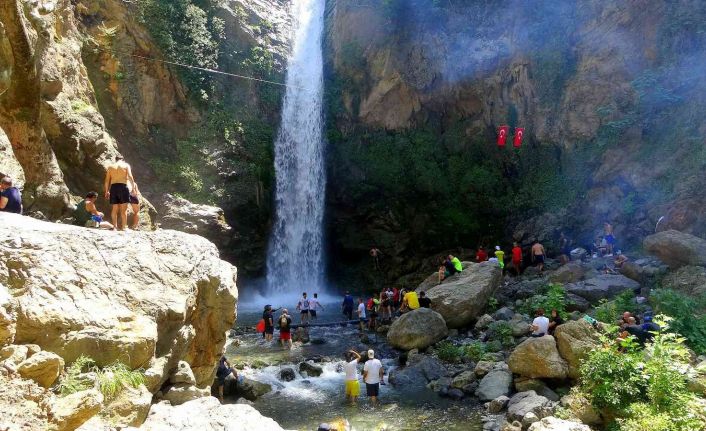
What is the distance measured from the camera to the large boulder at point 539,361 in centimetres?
1118

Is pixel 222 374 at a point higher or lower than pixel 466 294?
lower

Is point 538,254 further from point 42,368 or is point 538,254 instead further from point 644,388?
point 42,368

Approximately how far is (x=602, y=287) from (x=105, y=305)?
1486cm

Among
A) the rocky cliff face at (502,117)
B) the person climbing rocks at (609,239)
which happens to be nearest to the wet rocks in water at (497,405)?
the person climbing rocks at (609,239)

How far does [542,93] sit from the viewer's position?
24.7 m

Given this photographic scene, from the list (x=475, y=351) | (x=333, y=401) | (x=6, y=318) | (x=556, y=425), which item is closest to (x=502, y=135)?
(x=475, y=351)

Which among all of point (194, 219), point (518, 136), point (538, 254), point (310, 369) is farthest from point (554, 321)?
point (194, 219)

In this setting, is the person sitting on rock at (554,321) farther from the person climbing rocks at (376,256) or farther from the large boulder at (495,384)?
the person climbing rocks at (376,256)

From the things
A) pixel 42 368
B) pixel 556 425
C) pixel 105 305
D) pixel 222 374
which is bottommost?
pixel 222 374

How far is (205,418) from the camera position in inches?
227

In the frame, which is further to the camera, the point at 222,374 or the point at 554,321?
the point at 554,321

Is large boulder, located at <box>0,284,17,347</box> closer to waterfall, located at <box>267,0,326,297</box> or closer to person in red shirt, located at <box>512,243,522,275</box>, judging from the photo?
person in red shirt, located at <box>512,243,522,275</box>

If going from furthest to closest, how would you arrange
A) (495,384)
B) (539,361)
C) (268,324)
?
1. (268,324)
2. (495,384)
3. (539,361)

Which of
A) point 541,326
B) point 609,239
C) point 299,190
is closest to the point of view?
point 541,326
